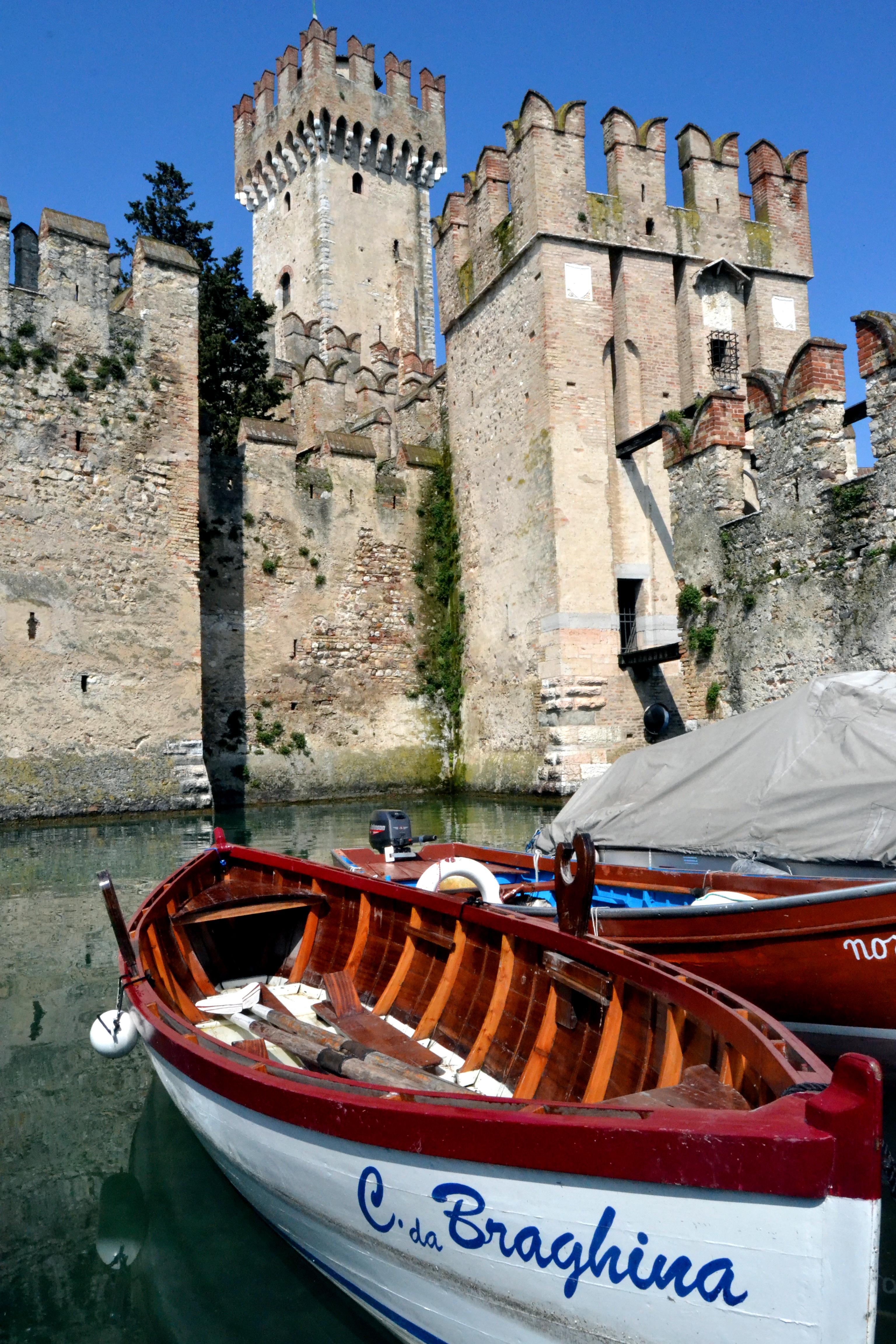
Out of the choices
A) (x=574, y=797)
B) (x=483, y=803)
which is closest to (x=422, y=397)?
(x=483, y=803)

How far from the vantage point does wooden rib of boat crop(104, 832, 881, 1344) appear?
7.45 ft

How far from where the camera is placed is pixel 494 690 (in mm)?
19266

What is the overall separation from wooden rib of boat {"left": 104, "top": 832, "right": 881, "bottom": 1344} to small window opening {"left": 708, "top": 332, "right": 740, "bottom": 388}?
16177mm

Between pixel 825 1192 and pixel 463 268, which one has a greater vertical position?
pixel 463 268

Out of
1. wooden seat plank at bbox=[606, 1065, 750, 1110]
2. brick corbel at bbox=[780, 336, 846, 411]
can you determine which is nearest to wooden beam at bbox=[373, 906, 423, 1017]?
wooden seat plank at bbox=[606, 1065, 750, 1110]

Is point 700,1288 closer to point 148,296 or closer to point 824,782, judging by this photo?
point 824,782

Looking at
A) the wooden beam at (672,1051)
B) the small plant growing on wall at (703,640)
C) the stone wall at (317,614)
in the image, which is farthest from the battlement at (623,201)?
the wooden beam at (672,1051)

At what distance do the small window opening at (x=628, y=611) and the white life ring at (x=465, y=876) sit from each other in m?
12.5

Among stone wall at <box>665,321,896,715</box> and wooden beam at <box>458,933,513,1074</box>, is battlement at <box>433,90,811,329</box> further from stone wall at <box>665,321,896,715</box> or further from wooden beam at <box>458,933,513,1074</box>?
wooden beam at <box>458,933,513,1074</box>

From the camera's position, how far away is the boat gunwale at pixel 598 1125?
2.27m

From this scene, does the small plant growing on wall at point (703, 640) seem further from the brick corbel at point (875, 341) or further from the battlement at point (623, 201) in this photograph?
the battlement at point (623, 201)

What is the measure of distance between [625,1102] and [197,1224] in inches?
84.6

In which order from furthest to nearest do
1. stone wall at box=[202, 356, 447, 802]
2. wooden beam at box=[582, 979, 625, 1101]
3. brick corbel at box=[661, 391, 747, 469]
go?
stone wall at box=[202, 356, 447, 802] → brick corbel at box=[661, 391, 747, 469] → wooden beam at box=[582, 979, 625, 1101]

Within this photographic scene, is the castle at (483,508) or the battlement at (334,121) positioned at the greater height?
the battlement at (334,121)
